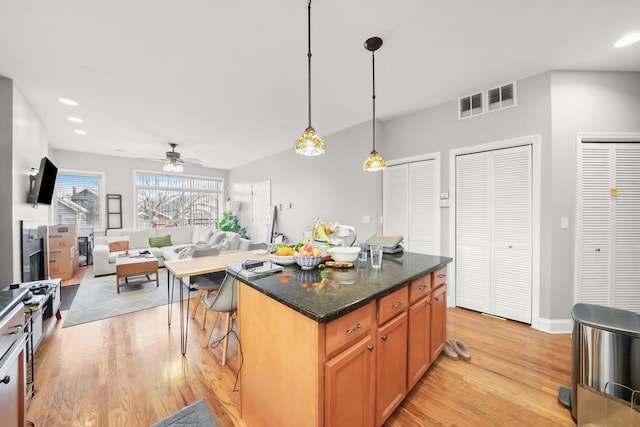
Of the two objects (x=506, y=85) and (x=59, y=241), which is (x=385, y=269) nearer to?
(x=506, y=85)

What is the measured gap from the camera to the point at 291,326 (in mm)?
1129

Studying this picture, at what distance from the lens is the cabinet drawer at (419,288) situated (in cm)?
165

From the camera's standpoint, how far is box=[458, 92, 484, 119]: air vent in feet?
9.95

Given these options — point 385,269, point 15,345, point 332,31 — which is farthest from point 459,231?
point 15,345

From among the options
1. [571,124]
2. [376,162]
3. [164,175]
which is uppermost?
[164,175]

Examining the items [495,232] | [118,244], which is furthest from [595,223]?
[118,244]

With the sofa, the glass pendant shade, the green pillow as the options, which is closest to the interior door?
the sofa

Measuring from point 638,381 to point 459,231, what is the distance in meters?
2.02

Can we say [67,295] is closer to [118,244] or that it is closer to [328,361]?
[118,244]

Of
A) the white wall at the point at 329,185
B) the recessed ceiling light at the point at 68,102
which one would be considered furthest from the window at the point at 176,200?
the recessed ceiling light at the point at 68,102

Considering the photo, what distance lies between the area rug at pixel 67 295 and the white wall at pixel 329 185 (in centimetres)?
368

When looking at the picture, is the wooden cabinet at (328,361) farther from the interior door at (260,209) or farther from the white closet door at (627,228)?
the interior door at (260,209)

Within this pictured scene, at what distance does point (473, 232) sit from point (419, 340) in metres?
2.02

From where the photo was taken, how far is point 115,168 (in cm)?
632
